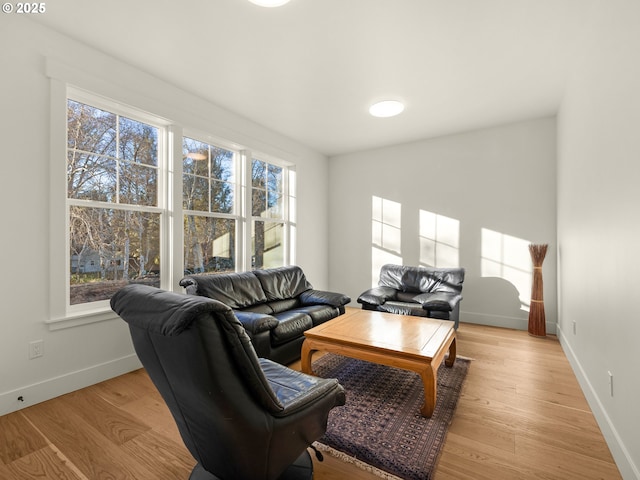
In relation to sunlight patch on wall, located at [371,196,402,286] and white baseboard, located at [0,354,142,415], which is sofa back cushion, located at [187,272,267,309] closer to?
white baseboard, located at [0,354,142,415]

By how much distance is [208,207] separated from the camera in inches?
149

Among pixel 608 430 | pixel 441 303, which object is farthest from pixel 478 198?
pixel 608 430

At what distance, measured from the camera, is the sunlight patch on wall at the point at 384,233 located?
204 inches

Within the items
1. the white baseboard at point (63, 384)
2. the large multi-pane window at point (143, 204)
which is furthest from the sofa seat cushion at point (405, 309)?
the white baseboard at point (63, 384)

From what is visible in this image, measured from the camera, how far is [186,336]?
1.04 metres

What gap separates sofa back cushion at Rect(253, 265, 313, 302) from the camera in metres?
3.75

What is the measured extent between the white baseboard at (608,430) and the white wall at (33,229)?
3549 mm

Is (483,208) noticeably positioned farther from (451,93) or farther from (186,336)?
(186,336)

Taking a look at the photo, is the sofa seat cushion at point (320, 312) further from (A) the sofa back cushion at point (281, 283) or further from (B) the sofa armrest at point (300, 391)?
(B) the sofa armrest at point (300, 391)

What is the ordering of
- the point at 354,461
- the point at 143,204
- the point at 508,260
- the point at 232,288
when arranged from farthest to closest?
the point at 508,260
the point at 232,288
the point at 143,204
the point at 354,461

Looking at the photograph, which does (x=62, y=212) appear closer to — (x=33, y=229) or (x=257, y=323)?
(x=33, y=229)

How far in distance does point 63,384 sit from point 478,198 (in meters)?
5.07

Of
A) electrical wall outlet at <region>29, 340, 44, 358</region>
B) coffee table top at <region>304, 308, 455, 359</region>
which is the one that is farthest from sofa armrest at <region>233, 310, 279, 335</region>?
electrical wall outlet at <region>29, 340, 44, 358</region>

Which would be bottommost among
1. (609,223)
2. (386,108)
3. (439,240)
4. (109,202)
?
(439,240)
